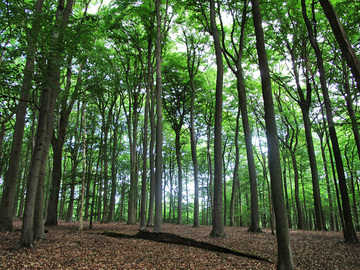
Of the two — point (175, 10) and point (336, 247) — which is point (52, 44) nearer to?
point (175, 10)

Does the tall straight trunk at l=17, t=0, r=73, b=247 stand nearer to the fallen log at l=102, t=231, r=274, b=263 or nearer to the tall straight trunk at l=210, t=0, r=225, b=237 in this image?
the fallen log at l=102, t=231, r=274, b=263

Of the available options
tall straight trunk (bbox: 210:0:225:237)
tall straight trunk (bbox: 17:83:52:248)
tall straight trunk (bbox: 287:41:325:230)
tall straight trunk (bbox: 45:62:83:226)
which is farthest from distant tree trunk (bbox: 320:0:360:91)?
tall straight trunk (bbox: 45:62:83:226)

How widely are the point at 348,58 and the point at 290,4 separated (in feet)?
32.7

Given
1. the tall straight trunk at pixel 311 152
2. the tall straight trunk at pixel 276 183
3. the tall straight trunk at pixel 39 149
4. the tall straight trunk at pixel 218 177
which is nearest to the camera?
the tall straight trunk at pixel 276 183

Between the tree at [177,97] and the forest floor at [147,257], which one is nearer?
the forest floor at [147,257]

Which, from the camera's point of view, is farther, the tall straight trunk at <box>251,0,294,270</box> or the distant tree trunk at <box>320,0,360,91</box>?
the tall straight trunk at <box>251,0,294,270</box>

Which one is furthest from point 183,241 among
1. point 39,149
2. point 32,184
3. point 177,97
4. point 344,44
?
point 177,97

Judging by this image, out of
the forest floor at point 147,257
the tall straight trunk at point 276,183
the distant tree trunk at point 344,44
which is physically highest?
the distant tree trunk at point 344,44

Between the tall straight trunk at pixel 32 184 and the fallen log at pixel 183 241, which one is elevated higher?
the tall straight trunk at pixel 32 184

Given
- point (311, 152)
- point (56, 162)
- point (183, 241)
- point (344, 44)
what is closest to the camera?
point (344, 44)

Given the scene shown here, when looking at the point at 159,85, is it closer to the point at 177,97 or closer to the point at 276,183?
the point at 276,183

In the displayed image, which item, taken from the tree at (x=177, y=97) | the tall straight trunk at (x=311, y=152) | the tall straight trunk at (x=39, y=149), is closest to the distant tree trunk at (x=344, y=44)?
the tall straight trunk at (x=39, y=149)

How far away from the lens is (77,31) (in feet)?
20.6

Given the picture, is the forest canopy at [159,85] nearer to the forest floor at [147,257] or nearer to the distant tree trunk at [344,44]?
the distant tree trunk at [344,44]
